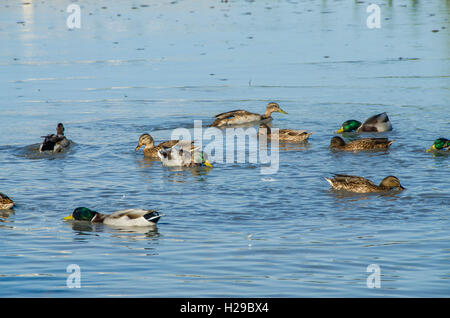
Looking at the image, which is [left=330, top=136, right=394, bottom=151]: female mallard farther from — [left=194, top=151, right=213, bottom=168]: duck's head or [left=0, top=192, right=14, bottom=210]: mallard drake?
[left=0, top=192, right=14, bottom=210]: mallard drake

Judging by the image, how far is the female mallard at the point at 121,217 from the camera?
39.1ft

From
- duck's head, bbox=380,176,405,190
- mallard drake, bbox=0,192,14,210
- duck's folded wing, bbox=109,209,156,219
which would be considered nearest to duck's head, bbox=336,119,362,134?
duck's head, bbox=380,176,405,190

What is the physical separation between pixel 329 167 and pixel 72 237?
5876 millimetres

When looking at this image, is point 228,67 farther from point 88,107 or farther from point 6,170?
point 6,170

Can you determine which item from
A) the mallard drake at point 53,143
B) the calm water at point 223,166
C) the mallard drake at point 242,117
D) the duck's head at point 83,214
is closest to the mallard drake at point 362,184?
the calm water at point 223,166

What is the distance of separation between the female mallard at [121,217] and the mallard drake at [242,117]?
747 centimetres

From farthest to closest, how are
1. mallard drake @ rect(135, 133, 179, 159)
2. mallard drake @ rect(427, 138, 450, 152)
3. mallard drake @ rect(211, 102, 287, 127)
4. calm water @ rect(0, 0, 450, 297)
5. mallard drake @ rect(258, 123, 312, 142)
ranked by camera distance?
mallard drake @ rect(211, 102, 287, 127) → mallard drake @ rect(258, 123, 312, 142) → mallard drake @ rect(135, 133, 179, 159) → mallard drake @ rect(427, 138, 450, 152) → calm water @ rect(0, 0, 450, 297)

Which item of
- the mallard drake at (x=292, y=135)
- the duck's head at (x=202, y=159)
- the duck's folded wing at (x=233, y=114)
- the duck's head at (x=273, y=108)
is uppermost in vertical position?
the duck's head at (x=273, y=108)

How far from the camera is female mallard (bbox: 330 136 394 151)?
16984 mm

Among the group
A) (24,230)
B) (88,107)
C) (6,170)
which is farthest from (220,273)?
(88,107)

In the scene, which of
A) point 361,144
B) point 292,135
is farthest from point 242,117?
point 361,144

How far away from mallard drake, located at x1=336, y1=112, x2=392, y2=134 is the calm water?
419mm

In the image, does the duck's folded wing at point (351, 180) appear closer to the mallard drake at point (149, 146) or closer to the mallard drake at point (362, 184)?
the mallard drake at point (362, 184)

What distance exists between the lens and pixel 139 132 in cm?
1895
